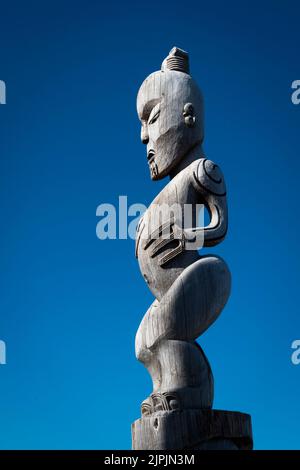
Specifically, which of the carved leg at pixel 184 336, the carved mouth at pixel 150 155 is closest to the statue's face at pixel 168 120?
the carved mouth at pixel 150 155

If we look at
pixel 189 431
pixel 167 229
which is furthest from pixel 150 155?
pixel 189 431

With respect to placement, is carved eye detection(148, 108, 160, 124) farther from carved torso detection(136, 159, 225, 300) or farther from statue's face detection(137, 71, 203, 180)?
carved torso detection(136, 159, 225, 300)

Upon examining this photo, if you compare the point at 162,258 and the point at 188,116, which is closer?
the point at 162,258

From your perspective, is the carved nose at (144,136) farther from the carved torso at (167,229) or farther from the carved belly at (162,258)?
the carved belly at (162,258)

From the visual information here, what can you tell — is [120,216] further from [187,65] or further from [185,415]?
[185,415]

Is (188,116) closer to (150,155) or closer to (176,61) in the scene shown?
(150,155)

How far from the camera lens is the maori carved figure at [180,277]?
6156 mm

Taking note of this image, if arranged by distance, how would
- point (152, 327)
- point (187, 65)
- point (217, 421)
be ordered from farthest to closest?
point (187, 65) → point (152, 327) → point (217, 421)

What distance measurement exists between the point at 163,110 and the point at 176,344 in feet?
8.46

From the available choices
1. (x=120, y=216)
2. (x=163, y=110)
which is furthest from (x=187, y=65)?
(x=120, y=216)

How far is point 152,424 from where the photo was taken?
609cm

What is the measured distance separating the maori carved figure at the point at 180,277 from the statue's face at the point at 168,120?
11 mm

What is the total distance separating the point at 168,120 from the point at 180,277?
182cm

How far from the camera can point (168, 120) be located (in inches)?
291
